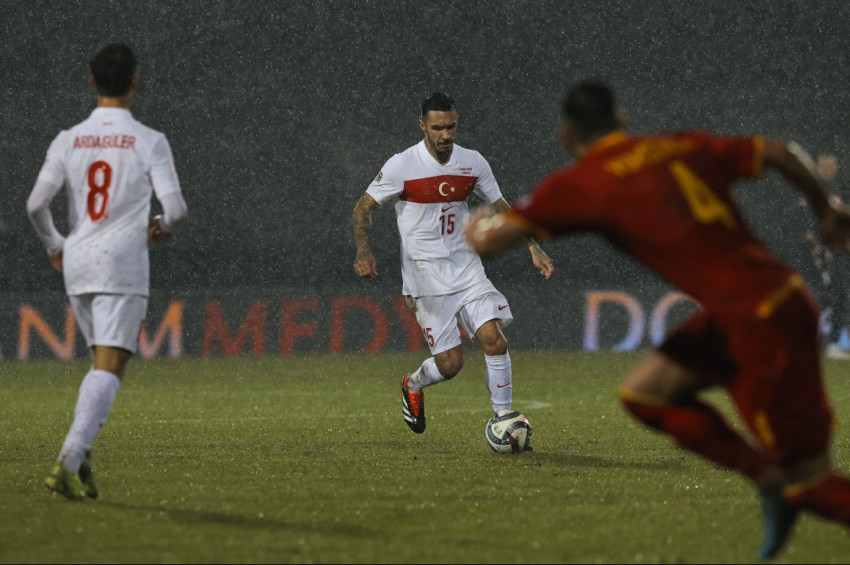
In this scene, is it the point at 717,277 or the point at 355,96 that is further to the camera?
the point at 355,96

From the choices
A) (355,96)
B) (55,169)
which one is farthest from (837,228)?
(355,96)

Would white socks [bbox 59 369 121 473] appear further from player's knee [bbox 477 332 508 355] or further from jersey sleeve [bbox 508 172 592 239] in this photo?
player's knee [bbox 477 332 508 355]

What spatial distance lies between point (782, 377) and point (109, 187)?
2894 mm

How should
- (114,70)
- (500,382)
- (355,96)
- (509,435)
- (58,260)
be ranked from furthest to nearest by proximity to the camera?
(355,96), (500,382), (509,435), (58,260), (114,70)

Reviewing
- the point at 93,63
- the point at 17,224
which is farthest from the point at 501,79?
the point at 93,63

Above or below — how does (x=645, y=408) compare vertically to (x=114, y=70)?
below

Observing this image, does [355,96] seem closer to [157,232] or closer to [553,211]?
[157,232]

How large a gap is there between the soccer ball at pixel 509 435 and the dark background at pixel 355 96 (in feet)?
38.9

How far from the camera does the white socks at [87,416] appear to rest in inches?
207

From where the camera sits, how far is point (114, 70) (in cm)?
540

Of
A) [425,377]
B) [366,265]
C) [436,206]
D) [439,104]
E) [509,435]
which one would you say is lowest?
[509,435]

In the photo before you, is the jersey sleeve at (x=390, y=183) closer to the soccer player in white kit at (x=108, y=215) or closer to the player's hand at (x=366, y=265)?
the player's hand at (x=366, y=265)

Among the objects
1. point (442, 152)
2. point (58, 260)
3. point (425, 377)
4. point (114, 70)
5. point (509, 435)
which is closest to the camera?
point (114, 70)

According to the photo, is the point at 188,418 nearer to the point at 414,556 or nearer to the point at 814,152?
the point at 414,556
